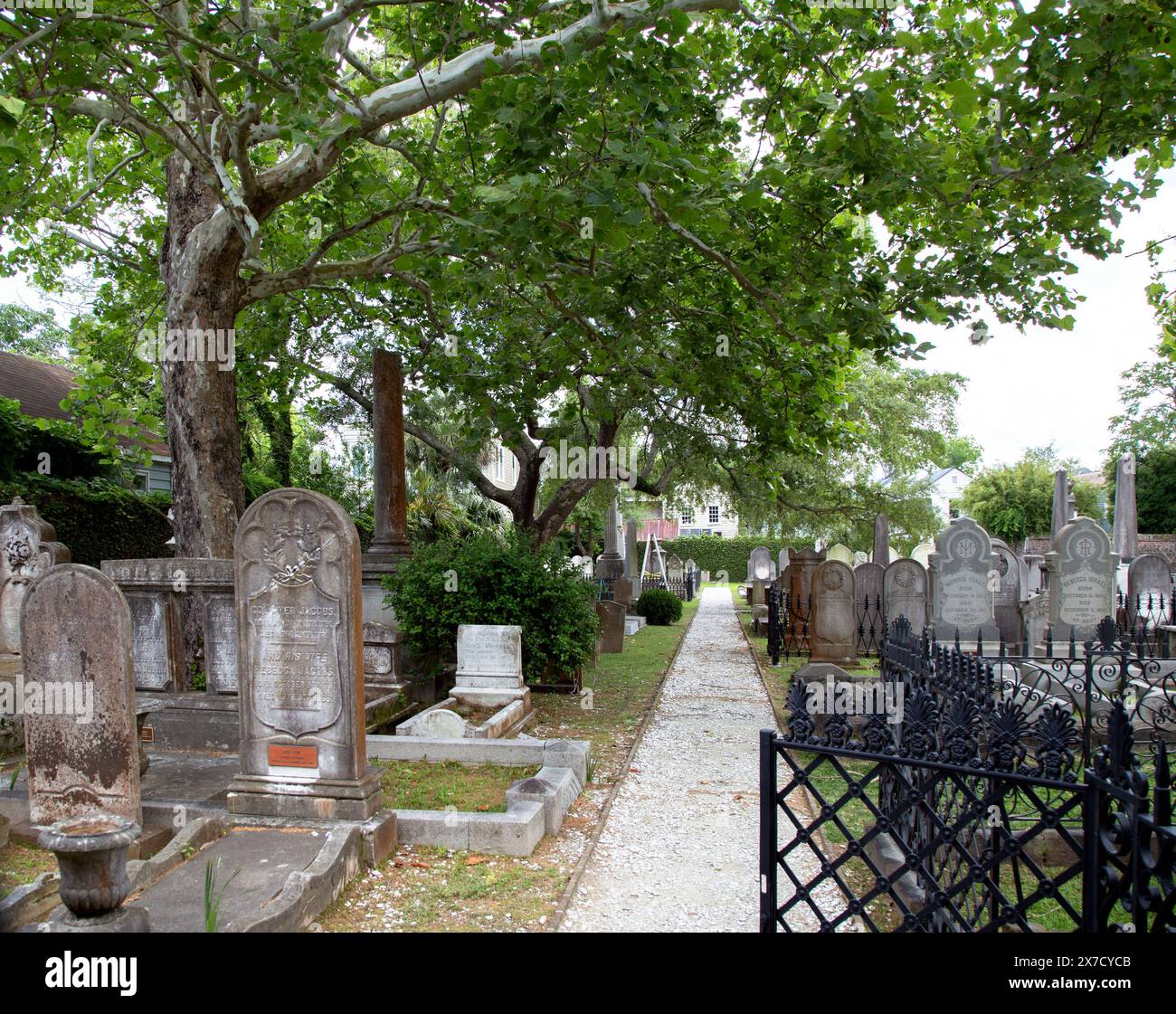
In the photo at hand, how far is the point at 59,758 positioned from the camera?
5285mm

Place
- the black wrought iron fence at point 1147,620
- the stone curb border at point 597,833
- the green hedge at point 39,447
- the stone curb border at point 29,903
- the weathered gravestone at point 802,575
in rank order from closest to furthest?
1. the stone curb border at point 29,903
2. the stone curb border at point 597,833
3. the green hedge at point 39,447
4. the black wrought iron fence at point 1147,620
5. the weathered gravestone at point 802,575

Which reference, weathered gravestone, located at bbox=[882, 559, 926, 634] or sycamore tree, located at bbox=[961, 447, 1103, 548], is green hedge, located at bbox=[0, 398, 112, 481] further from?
sycamore tree, located at bbox=[961, 447, 1103, 548]

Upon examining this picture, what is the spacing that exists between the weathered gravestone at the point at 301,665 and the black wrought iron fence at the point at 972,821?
289 centimetres

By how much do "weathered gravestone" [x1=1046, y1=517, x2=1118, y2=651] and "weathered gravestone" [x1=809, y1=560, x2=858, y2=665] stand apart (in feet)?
10.5

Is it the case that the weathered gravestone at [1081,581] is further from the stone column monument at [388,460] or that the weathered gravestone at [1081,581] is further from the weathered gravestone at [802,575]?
the stone column monument at [388,460]

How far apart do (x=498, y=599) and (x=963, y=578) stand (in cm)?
772

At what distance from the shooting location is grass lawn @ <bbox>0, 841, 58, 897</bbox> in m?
4.75

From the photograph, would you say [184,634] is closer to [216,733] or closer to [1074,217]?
[216,733]

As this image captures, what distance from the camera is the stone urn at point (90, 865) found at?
10.3 ft

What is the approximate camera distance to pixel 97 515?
14.4m

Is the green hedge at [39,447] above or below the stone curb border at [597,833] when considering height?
above

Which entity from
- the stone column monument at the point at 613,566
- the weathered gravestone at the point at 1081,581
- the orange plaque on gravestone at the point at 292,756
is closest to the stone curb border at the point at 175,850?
the orange plaque on gravestone at the point at 292,756
